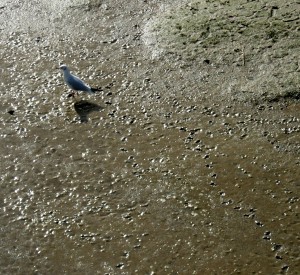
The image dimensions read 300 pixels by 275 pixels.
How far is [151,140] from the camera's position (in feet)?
19.2

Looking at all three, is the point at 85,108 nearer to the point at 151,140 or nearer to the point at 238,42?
the point at 151,140

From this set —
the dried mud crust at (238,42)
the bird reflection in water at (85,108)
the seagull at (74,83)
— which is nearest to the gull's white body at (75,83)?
the seagull at (74,83)

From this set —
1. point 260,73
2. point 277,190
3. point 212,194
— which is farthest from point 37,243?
point 260,73

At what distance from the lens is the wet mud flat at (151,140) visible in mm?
4766

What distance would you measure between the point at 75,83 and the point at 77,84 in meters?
0.03

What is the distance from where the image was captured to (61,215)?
511 cm

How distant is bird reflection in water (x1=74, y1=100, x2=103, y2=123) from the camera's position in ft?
20.6

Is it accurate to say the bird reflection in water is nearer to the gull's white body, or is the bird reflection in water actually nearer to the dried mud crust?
the gull's white body

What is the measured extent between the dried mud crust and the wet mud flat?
0.02 m

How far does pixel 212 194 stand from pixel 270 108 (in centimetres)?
135

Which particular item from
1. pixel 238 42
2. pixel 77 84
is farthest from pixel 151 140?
pixel 238 42

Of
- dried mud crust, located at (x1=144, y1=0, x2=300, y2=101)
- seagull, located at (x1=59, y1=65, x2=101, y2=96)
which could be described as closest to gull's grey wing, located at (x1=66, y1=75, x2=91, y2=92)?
seagull, located at (x1=59, y1=65, x2=101, y2=96)

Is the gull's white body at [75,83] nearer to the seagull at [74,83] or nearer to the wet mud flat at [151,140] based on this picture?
the seagull at [74,83]

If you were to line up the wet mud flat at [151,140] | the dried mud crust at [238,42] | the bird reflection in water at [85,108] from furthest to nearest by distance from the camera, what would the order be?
1. the dried mud crust at [238,42]
2. the bird reflection in water at [85,108]
3. the wet mud flat at [151,140]
